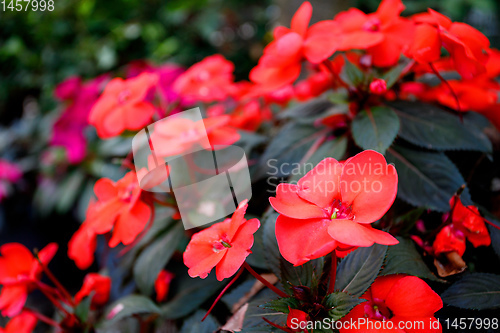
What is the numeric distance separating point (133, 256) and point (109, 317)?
0.14 m

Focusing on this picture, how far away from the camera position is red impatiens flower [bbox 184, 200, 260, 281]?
0.38 m

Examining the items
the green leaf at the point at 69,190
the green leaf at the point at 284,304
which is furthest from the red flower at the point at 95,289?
the green leaf at the point at 69,190

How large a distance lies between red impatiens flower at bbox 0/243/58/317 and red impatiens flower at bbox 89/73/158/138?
270 mm

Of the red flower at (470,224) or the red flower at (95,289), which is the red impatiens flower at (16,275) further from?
the red flower at (470,224)

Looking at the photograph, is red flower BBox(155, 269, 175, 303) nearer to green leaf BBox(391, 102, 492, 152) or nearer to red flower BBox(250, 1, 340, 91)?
red flower BBox(250, 1, 340, 91)

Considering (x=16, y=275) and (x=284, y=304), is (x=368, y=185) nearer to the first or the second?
(x=284, y=304)

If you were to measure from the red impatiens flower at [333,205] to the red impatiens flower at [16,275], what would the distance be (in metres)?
0.50

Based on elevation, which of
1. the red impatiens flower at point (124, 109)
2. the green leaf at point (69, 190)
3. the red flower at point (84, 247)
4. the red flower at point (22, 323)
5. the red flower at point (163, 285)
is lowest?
the green leaf at point (69, 190)

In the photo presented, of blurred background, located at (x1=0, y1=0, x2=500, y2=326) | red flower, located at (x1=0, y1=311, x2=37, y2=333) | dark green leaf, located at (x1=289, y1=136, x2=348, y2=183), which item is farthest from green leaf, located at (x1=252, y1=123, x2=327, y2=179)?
blurred background, located at (x1=0, y1=0, x2=500, y2=326)

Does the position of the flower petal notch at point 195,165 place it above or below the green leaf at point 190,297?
above

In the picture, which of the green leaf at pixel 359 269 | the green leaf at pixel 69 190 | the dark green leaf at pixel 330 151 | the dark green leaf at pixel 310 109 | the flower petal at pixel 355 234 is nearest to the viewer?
the flower petal at pixel 355 234

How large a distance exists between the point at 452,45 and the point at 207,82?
54cm

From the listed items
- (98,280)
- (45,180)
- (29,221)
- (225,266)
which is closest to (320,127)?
(225,266)

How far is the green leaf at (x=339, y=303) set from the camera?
375mm
